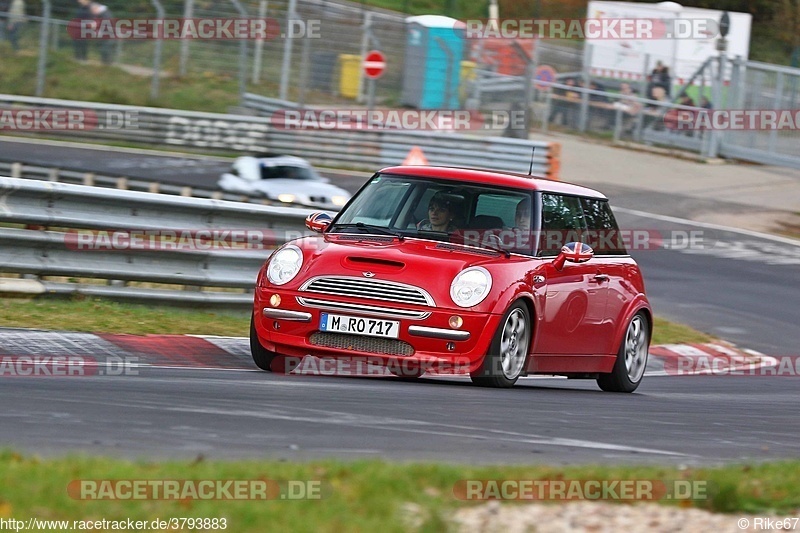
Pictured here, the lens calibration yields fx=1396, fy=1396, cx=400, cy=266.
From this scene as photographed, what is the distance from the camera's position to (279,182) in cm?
2366

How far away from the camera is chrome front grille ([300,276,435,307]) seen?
28.7 ft

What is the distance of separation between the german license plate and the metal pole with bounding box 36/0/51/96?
21547mm

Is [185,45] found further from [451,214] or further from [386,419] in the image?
[386,419]

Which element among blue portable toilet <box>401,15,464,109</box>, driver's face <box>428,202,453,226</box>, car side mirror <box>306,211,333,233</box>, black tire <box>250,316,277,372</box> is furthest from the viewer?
blue portable toilet <box>401,15,464,109</box>

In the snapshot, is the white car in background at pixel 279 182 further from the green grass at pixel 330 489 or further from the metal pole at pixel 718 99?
the green grass at pixel 330 489

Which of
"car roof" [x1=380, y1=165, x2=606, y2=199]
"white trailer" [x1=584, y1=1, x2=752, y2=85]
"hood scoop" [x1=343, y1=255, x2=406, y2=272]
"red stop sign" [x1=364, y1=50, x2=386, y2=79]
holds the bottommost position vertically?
"hood scoop" [x1=343, y1=255, x2=406, y2=272]

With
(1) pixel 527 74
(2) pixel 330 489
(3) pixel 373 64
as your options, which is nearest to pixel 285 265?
(2) pixel 330 489

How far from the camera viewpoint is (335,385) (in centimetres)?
844

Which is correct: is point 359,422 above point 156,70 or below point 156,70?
below

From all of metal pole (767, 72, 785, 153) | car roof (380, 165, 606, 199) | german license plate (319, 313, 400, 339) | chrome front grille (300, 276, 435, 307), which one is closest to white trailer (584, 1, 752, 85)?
metal pole (767, 72, 785, 153)

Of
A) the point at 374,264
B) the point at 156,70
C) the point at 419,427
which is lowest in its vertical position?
the point at 419,427

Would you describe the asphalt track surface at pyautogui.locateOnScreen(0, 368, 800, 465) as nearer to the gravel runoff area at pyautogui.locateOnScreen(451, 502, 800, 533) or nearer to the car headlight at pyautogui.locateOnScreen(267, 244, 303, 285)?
the car headlight at pyautogui.locateOnScreen(267, 244, 303, 285)

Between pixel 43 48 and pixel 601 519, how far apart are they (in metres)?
25.9

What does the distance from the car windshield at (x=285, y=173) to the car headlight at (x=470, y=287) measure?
1538 cm
